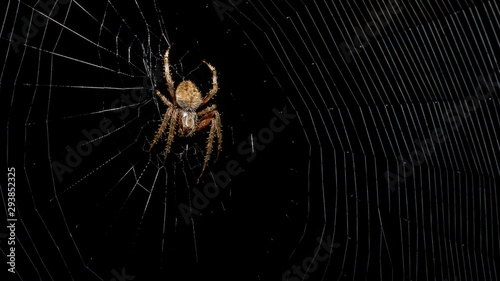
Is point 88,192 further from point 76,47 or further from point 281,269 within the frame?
point 281,269

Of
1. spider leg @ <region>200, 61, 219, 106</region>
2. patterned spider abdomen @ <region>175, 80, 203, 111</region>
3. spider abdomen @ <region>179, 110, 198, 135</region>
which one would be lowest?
spider abdomen @ <region>179, 110, 198, 135</region>

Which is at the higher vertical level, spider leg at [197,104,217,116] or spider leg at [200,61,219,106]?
spider leg at [200,61,219,106]

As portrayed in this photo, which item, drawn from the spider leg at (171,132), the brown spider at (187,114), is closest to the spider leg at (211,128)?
the brown spider at (187,114)

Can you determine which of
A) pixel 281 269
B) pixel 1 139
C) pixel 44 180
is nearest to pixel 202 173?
pixel 44 180

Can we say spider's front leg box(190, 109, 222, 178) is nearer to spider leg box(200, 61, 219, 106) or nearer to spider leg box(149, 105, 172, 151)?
spider leg box(200, 61, 219, 106)

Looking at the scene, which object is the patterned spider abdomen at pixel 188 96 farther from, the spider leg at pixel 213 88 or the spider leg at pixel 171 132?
the spider leg at pixel 171 132

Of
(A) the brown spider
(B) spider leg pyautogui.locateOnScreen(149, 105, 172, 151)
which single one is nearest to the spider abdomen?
(A) the brown spider

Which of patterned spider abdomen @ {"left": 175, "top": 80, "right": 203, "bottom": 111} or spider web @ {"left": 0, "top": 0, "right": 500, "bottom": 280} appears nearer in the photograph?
spider web @ {"left": 0, "top": 0, "right": 500, "bottom": 280}

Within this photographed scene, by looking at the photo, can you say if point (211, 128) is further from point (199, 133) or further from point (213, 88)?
point (213, 88)
